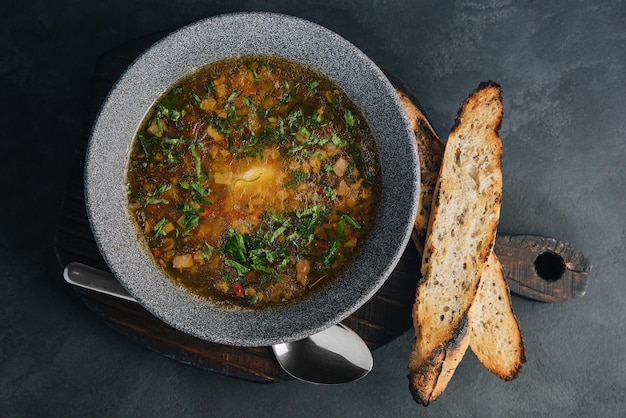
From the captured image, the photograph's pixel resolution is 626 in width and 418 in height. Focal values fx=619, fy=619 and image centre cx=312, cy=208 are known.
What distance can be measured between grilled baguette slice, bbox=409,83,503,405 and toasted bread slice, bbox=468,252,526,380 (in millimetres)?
168

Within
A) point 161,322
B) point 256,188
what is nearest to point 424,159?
point 256,188

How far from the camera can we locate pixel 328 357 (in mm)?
3422

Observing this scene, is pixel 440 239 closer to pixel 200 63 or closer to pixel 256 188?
pixel 256 188

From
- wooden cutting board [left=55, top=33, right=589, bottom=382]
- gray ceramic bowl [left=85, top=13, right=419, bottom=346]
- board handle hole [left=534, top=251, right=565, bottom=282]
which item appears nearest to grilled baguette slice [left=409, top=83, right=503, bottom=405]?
wooden cutting board [left=55, top=33, right=589, bottom=382]

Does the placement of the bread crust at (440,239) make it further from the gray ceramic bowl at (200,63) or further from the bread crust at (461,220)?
the gray ceramic bowl at (200,63)

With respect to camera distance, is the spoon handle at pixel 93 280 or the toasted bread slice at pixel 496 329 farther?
the toasted bread slice at pixel 496 329

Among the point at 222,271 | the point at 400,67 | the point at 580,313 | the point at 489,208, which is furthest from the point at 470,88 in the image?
the point at 222,271

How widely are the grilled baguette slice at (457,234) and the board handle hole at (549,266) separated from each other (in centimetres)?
62

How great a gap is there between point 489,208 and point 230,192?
1405 millimetres

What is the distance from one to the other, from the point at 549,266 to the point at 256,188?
75.1 inches

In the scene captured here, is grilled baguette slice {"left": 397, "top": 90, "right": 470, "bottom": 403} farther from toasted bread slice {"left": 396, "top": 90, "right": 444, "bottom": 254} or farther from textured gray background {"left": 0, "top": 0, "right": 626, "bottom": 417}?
textured gray background {"left": 0, "top": 0, "right": 626, "bottom": 417}

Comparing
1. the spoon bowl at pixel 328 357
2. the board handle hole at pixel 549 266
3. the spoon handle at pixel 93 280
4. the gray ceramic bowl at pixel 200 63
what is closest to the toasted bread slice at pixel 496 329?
the board handle hole at pixel 549 266

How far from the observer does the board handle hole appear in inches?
146

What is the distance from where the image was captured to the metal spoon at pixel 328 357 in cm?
336
